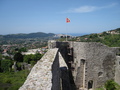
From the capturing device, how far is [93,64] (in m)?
10.6

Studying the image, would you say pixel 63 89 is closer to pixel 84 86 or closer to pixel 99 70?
pixel 84 86

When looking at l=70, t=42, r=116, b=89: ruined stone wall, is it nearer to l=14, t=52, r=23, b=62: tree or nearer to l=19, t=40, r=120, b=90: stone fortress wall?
l=19, t=40, r=120, b=90: stone fortress wall

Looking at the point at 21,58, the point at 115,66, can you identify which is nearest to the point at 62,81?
the point at 115,66

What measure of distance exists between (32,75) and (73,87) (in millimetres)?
8238

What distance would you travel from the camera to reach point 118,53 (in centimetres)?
1108

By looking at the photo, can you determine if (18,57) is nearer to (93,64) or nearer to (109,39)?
(109,39)

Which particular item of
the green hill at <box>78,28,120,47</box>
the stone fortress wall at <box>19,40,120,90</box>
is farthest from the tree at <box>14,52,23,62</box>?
the stone fortress wall at <box>19,40,120,90</box>

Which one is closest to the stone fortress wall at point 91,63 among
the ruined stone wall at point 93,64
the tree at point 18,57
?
the ruined stone wall at point 93,64

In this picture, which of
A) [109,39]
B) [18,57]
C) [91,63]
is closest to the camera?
[91,63]

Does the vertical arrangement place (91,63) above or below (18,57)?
above

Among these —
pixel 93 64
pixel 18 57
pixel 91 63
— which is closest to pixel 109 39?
pixel 93 64

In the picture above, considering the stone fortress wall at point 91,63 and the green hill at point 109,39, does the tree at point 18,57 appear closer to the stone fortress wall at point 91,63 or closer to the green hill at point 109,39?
the green hill at point 109,39

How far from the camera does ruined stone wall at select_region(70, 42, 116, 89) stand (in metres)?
10.4

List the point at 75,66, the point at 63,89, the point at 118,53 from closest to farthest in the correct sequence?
the point at 63,89 < the point at 118,53 < the point at 75,66
